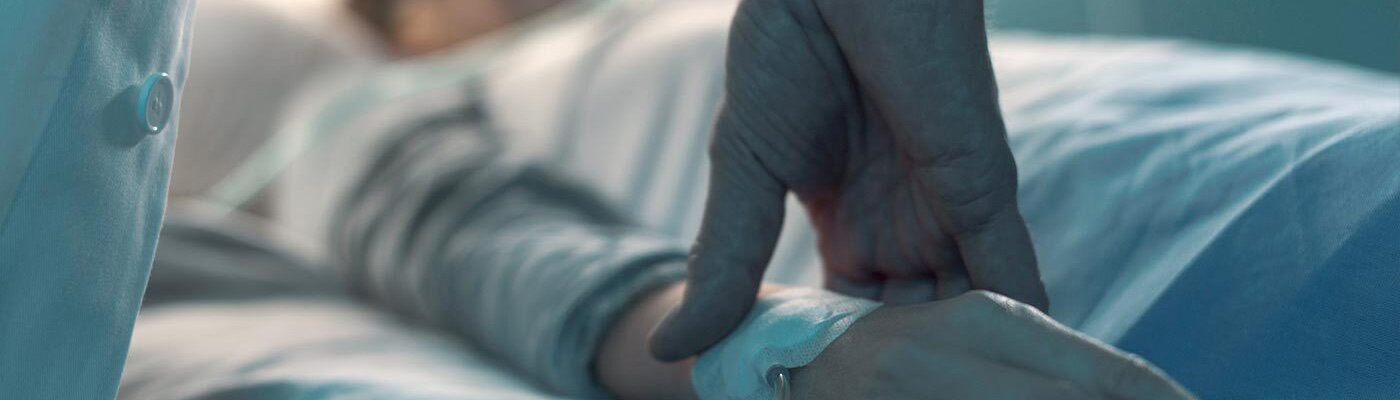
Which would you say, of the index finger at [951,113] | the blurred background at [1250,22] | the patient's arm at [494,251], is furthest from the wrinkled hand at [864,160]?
the blurred background at [1250,22]

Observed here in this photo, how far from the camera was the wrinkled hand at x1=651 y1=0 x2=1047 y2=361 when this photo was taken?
29 centimetres

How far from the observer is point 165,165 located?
1.04 ft

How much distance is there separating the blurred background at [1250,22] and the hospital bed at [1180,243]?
4.7 inches

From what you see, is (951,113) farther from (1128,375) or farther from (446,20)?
(446,20)

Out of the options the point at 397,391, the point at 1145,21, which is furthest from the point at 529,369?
the point at 1145,21

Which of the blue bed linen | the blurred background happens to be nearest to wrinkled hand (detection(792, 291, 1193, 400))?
the blue bed linen

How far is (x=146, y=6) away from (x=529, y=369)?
265 mm

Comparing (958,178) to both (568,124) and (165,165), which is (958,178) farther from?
(568,124)

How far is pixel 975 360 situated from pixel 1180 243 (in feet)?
0.47

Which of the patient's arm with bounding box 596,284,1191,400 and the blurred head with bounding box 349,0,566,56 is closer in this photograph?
the patient's arm with bounding box 596,284,1191,400

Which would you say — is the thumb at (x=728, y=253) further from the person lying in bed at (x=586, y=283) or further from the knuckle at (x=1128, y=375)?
the knuckle at (x=1128, y=375)

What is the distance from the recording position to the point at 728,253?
13.2 inches

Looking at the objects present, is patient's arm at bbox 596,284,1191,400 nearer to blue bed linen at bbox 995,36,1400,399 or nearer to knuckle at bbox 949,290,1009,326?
knuckle at bbox 949,290,1009,326

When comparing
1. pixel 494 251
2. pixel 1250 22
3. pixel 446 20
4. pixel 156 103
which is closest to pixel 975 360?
pixel 156 103
